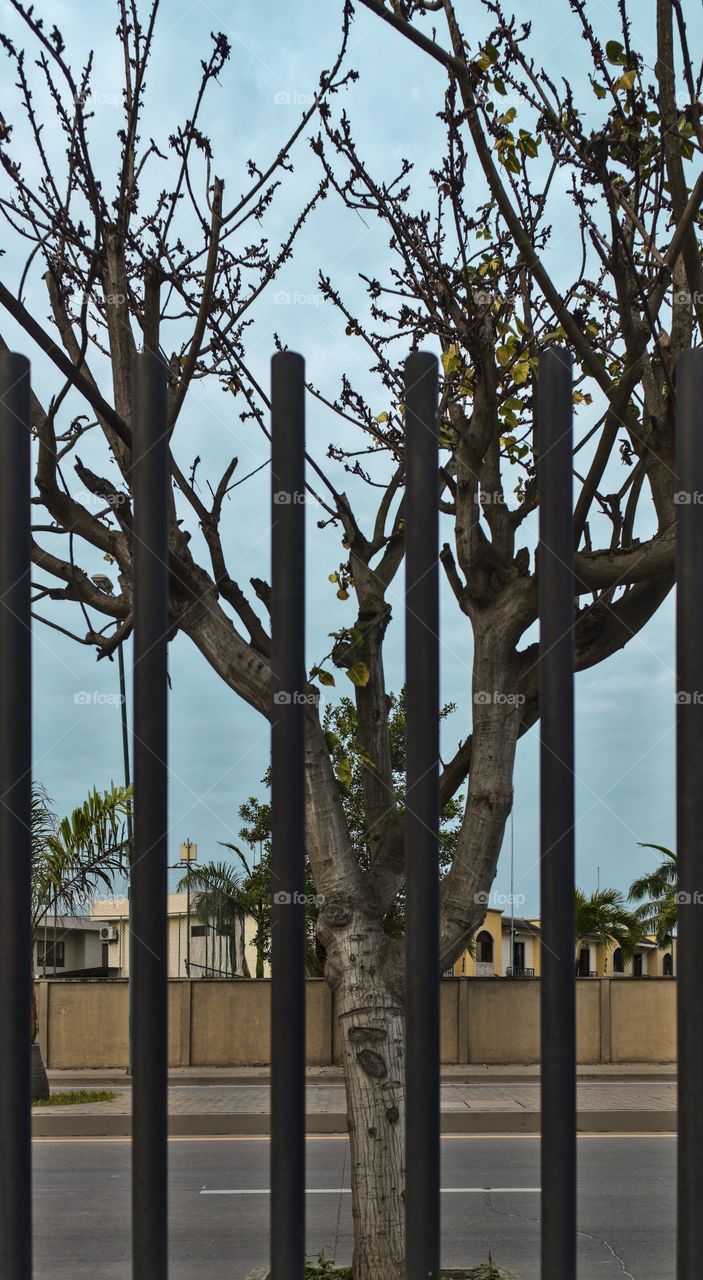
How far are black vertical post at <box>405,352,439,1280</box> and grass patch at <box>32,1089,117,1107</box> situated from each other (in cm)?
1491

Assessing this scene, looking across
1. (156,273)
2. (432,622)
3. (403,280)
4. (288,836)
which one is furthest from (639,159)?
(288,836)

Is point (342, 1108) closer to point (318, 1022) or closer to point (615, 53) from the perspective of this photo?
point (318, 1022)

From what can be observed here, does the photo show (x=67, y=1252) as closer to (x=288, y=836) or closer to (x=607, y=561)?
(x=607, y=561)

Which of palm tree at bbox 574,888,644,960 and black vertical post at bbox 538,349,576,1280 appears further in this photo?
palm tree at bbox 574,888,644,960

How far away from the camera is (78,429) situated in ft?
17.5

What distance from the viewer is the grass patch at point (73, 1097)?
15.8 meters

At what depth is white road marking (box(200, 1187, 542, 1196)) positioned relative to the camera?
31.4 ft

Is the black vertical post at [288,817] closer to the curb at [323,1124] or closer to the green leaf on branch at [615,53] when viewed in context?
the green leaf on branch at [615,53]

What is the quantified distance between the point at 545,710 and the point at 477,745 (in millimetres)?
1857

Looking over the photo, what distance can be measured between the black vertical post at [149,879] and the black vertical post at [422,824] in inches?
17.7

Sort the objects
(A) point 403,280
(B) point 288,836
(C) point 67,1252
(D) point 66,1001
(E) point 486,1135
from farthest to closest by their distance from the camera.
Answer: (D) point 66,1001
(E) point 486,1135
(C) point 67,1252
(A) point 403,280
(B) point 288,836

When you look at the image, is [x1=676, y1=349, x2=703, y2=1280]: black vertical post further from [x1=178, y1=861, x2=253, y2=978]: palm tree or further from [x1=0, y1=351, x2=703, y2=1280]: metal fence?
[x1=178, y1=861, x2=253, y2=978]: palm tree

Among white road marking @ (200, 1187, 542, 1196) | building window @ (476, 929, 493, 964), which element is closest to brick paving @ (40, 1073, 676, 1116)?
white road marking @ (200, 1187, 542, 1196)

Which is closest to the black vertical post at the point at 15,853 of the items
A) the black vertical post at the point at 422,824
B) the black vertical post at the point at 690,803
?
the black vertical post at the point at 422,824
